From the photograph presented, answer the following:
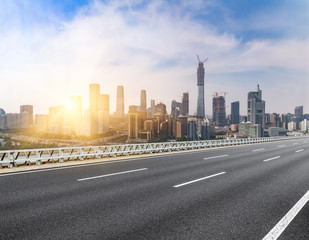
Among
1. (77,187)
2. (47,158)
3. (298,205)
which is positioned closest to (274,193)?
(298,205)

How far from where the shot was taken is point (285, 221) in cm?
486

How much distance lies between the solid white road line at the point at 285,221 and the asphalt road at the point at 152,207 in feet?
0.09

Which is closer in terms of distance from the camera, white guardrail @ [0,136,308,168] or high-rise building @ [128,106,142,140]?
white guardrail @ [0,136,308,168]

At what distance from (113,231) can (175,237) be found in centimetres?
121

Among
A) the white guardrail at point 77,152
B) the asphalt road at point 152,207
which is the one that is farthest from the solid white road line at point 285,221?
the white guardrail at point 77,152

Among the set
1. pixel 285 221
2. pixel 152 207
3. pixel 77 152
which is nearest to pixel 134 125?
pixel 77 152

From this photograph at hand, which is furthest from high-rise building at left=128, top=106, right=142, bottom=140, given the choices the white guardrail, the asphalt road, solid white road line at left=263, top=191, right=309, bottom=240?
solid white road line at left=263, top=191, right=309, bottom=240

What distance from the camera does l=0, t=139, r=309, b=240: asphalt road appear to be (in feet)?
14.2

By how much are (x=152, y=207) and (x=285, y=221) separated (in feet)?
10.0

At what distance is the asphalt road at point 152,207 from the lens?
434 centimetres

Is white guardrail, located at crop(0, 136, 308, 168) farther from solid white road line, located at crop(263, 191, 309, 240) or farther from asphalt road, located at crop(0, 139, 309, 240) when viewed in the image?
solid white road line, located at crop(263, 191, 309, 240)

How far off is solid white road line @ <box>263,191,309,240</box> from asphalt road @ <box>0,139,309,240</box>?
3 centimetres

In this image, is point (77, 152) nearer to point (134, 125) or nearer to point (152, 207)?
point (152, 207)

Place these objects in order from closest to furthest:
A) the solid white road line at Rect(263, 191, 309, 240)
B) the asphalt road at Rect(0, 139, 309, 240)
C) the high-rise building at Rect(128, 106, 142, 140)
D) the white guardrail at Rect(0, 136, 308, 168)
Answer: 1. the solid white road line at Rect(263, 191, 309, 240)
2. the asphalt road at Rect(0, 139, 309, 240)
3. the white guardrail at Rect(0, 136, 308, 168)
4. the high-rise building at Rect(128, 106, 142, 140)
